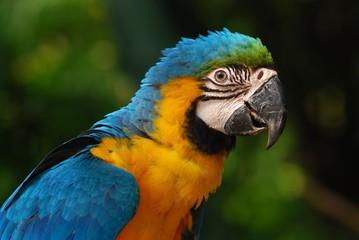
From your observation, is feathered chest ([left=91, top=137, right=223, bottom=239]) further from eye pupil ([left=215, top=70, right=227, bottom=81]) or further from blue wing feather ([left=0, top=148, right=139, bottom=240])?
eye pupil ([left=215, top=70, right=227, bottom=81])

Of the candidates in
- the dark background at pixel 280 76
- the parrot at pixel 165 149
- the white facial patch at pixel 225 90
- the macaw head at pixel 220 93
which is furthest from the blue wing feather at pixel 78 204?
the dark background at pixel 280 76

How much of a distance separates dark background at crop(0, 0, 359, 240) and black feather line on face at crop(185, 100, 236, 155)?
6.78 feet

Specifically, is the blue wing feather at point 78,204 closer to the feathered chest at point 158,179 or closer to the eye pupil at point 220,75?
the feathered chest at point 158,179

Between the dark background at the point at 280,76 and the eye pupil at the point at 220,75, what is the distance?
2.04 meters

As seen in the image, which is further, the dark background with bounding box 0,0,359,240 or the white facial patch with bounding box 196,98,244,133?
the dark background with bounding box 0,0,359,240

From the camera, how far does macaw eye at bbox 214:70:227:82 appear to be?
1.94 meters

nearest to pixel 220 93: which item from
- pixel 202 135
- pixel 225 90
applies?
pixel 225 90

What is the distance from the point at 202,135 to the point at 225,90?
0.49 ft

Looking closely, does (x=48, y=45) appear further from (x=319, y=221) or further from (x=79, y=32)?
(x=319, y=221)

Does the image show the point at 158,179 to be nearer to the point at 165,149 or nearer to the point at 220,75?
the point at 165,149

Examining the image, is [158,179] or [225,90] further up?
[225,90]

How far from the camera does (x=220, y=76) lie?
1.95 meters

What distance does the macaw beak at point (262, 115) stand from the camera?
190 centimetres

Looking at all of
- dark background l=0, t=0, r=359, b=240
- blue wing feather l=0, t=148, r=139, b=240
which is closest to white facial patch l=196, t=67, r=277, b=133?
blue wing feather l=0, t=148, r=139, b=240
